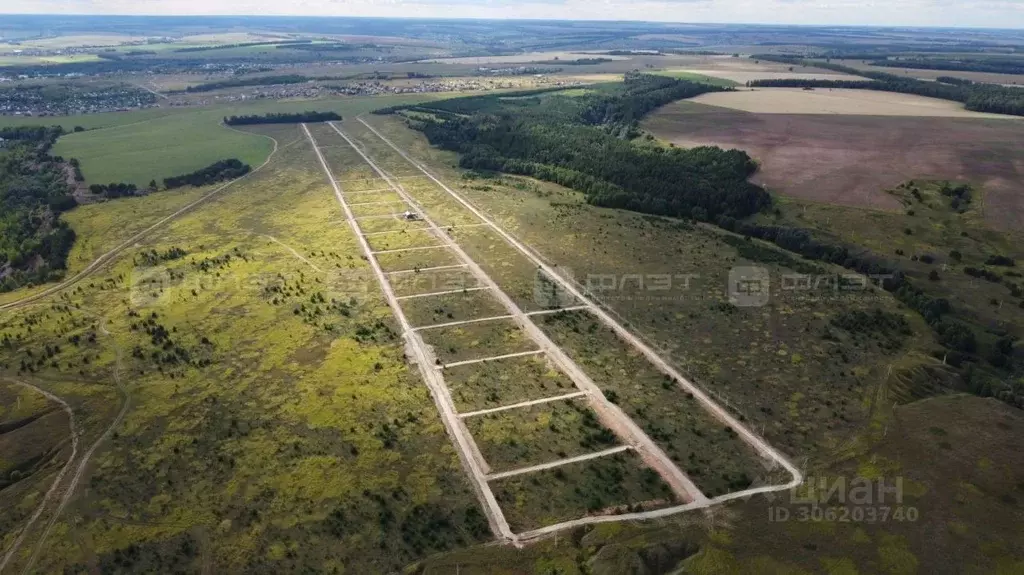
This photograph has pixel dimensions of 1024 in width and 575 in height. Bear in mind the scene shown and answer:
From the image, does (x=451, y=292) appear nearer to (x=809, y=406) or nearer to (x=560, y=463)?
(x=560, y=463)

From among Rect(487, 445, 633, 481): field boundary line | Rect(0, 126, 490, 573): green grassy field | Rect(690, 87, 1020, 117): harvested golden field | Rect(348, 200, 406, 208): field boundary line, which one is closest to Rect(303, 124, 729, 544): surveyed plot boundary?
Rect(487, 445, 633, 481): field boundary line

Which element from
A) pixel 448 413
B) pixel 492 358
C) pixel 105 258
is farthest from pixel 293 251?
pixel 448 413

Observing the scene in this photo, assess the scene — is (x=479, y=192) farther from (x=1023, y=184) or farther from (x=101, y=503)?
(x=1023, y=184)

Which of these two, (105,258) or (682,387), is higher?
(105,258)

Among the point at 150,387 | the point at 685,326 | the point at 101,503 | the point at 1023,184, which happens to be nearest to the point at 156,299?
the point at 150,387

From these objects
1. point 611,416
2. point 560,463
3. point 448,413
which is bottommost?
point 560,463

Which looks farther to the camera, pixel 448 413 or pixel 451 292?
pixel 451 292

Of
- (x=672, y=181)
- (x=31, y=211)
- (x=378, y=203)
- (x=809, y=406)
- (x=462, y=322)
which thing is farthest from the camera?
(x=672, y=181)

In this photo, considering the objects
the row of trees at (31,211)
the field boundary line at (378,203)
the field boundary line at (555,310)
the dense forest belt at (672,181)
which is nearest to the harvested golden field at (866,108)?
the dense forest belt at (672,181)
